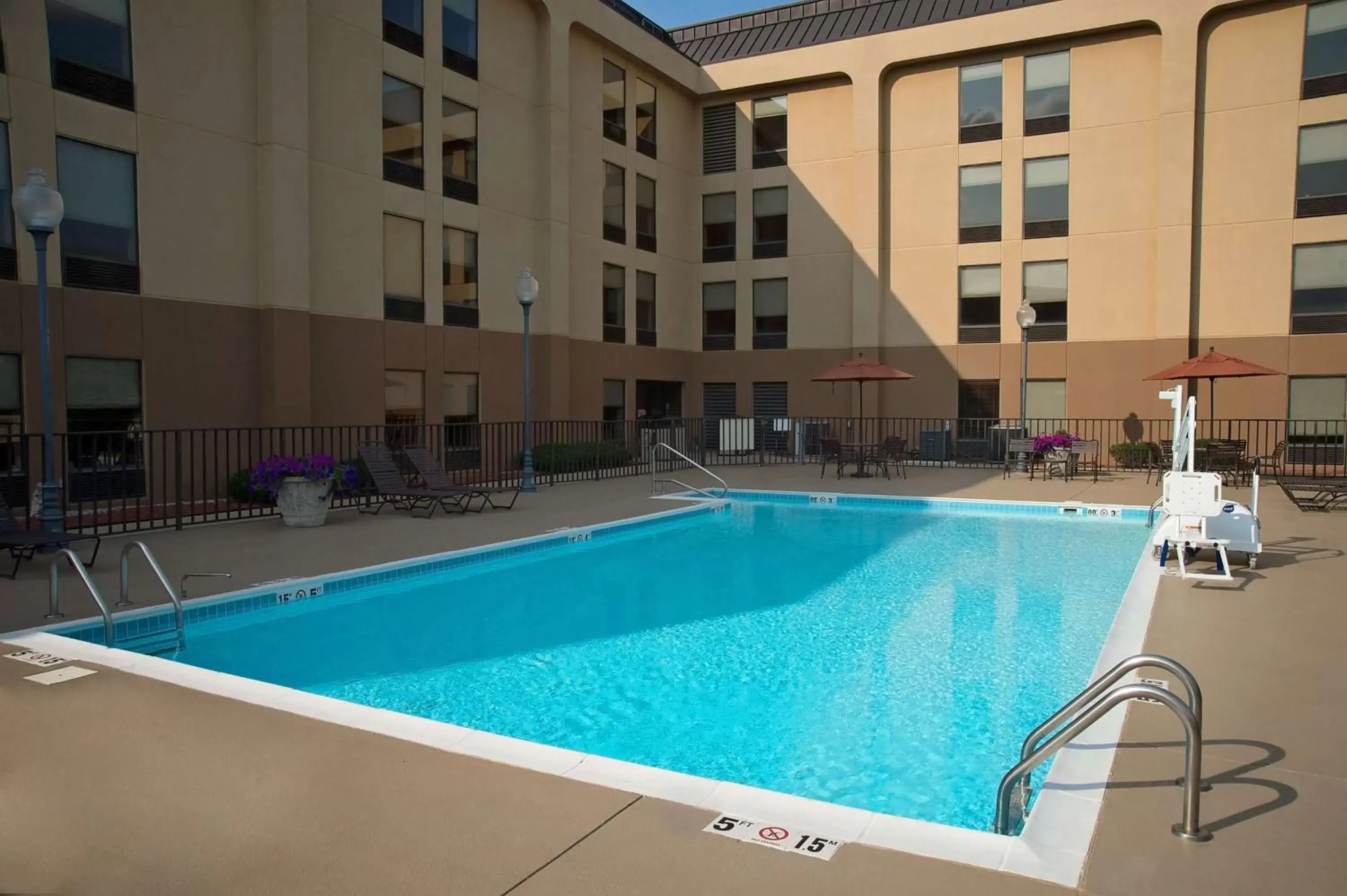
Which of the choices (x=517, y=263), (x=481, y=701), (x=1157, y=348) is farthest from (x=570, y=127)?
(x=481, y=701)

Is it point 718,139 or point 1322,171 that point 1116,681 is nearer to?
point 1322,171

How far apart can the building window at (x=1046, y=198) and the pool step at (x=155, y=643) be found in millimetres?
22275

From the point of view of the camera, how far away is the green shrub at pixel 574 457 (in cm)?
1875

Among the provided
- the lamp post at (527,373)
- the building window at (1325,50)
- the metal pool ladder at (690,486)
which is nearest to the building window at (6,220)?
the lamp post at (527,373)

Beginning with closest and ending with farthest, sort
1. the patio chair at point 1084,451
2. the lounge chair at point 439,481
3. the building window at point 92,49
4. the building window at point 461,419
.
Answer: the lounge chair at point 439,481 → the building window at point 92,49 → the patio chair at point 1084,451 → the building window at point 461,419

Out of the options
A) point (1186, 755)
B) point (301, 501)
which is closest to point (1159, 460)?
point (301, 501)

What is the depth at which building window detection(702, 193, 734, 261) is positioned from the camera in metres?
27.3

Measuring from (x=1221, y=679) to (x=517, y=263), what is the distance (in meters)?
18.5

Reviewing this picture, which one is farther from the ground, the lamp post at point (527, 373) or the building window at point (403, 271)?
the building window at point (403, 271)

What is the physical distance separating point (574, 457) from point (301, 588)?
36.5 feet

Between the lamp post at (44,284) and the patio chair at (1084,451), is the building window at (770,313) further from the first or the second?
the lamp post at (44,284)

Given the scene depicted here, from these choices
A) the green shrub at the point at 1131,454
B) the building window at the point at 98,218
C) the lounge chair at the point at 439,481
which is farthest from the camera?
the green shrub at the point at 1131,454

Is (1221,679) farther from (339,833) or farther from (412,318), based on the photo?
(412,318)

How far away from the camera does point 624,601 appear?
876cm
